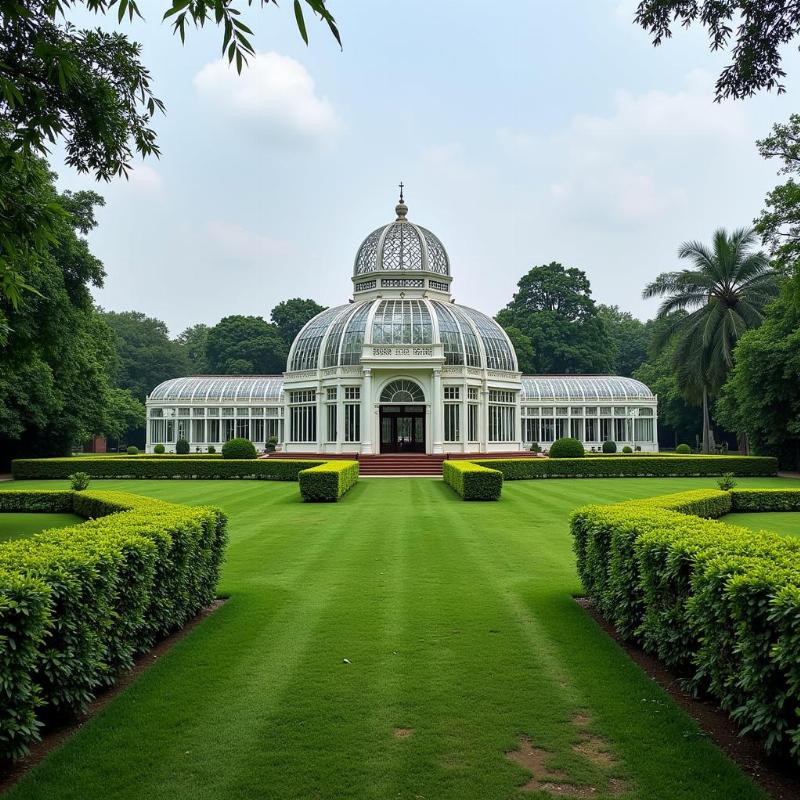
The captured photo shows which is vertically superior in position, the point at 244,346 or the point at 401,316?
the point at 244,346

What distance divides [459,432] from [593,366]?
41976mm

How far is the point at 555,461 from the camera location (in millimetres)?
35312

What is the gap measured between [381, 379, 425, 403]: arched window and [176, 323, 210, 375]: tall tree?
5066cm

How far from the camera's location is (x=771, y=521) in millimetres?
18906

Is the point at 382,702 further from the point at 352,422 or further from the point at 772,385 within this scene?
the point at 772,385

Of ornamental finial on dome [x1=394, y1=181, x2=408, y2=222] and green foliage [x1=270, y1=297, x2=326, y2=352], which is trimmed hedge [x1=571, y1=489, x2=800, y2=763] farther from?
green foliage [x1=270, y1=297, x2=326, y2=352]

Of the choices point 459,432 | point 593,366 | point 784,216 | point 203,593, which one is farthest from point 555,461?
point 593,366

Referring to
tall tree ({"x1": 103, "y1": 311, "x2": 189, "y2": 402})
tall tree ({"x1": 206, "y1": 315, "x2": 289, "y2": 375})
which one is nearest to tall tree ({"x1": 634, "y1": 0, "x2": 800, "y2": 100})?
tall tree ({"x1": 206, "y1": 315, "x2": 289, "y2": 375})

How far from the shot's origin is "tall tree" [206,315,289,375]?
83.2 meters

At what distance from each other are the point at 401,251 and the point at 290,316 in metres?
44.5

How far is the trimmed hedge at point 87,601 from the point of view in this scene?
5008 mm

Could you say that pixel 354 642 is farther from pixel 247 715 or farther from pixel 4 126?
pixel 4 126

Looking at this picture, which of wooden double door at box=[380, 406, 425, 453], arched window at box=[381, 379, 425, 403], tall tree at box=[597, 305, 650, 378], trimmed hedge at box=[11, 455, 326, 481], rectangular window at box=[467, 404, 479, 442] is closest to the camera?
trimmed hedge at box=[11, 455, 326, 481]

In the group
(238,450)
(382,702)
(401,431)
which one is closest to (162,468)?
(238,450)
